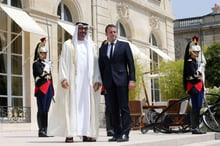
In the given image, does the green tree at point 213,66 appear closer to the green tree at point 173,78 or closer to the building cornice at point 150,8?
the building cornice at point 150,8

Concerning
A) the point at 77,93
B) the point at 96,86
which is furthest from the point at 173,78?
the point at 77,93

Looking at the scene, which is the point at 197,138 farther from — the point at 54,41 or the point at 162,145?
the point at 54,41

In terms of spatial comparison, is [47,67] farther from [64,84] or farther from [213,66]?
[213,66]

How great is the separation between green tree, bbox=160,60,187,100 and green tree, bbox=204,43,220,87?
1131cm

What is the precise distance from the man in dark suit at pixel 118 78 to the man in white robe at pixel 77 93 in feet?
0.94

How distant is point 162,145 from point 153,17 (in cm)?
1706

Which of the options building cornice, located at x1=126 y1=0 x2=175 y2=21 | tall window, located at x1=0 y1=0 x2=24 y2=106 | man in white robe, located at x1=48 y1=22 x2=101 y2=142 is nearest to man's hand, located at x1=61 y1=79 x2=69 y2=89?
man in white robe, located at x1=48 y1=22 x2=101 y2=142

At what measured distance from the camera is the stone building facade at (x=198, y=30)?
41156mm

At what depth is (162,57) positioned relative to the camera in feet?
78.3

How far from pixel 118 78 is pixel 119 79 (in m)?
0.02

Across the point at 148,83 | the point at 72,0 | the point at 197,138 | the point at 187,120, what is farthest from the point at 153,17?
the point at 197,138

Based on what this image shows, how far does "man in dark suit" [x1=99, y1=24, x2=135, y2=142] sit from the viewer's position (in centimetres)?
717

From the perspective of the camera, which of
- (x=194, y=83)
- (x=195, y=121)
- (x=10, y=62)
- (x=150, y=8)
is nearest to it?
(x=194, y=83)

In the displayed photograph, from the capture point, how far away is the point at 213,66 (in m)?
32.7
